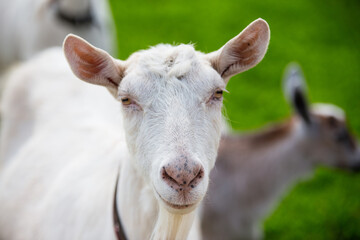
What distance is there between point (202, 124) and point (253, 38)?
52cm

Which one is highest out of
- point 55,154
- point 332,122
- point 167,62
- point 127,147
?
point 167,62

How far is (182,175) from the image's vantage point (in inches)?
78.3

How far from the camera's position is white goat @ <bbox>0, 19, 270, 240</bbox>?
214 centimetres

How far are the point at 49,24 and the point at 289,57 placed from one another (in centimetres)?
477

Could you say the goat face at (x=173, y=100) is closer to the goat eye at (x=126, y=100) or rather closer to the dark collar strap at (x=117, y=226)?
the goat eye at (x=126, y=100)

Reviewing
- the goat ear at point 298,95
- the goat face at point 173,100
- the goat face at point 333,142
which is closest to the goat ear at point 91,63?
the goat face at point 173,100

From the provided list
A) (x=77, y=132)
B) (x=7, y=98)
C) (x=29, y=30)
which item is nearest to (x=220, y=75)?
(x=77, y=132)

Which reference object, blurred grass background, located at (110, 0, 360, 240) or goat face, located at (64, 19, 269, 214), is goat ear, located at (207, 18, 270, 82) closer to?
goat face, located at (64, 19, 269, 214)

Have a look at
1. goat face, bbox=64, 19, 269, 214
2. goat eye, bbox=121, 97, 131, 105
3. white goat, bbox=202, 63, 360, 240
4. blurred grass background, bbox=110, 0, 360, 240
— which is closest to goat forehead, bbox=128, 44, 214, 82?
goat face, bbox=64, 19, 269, 214

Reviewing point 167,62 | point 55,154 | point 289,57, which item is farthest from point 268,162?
point 289,57

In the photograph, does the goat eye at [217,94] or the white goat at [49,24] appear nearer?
the goat eye at [217,94]

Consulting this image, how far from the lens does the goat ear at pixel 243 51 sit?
235 centimetres

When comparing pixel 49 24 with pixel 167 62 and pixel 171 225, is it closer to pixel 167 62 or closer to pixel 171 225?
pixel 167 62

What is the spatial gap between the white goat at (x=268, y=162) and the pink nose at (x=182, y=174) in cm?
278
